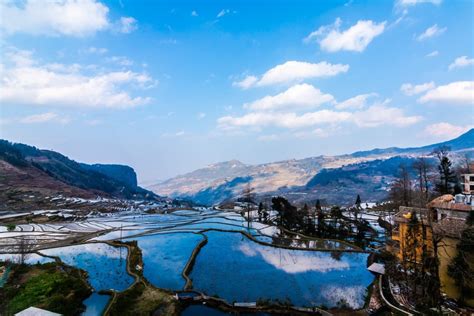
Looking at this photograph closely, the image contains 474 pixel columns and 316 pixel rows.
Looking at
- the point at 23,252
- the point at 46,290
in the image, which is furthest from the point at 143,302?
the point at 23,252

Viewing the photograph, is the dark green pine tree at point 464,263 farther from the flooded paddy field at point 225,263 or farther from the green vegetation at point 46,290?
the green vegetation at point 46,290

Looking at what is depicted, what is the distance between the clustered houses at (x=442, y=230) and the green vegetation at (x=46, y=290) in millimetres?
21488

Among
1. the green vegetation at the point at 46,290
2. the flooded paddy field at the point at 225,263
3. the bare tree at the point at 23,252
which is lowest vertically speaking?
the flooded paddy field at the point at 225,263

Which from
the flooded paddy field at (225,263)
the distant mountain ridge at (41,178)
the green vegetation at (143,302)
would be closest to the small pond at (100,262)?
the flooded paddy field at (225,263)

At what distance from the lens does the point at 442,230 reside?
567 inches

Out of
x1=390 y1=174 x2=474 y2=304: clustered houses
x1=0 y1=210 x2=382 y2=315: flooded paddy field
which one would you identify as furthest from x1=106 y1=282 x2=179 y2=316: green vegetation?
x1=390 y1=174 x2=474 y2=304: clustered houses

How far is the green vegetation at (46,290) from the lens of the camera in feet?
55.9

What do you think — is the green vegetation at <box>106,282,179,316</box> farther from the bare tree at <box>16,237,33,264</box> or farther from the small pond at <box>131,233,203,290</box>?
the bare tree at <box>16,237,33,264</box>

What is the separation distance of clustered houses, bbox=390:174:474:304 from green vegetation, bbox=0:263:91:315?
21488mm

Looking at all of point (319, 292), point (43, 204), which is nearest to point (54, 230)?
point (43, 204)

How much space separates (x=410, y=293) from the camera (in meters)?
16.9

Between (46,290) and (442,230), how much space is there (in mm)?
25371

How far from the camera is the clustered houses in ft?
52.1

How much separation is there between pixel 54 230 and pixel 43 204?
119 feet
